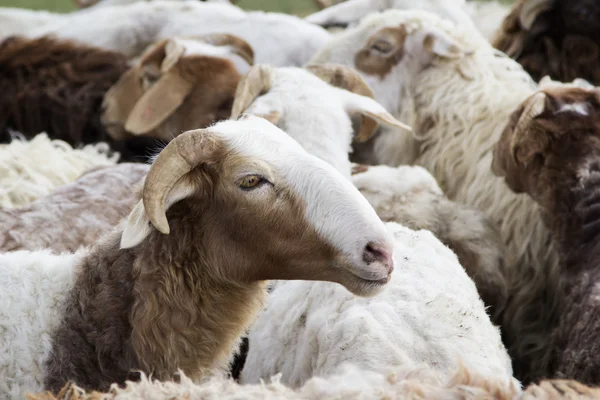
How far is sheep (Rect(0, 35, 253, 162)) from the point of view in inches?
236

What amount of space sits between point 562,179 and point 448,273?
99 centimetres

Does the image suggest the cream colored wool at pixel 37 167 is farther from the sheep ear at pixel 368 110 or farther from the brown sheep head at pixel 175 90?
the sheep ear at pixel 368 110

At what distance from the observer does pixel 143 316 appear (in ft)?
9.91

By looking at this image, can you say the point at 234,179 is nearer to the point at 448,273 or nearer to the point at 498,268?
the point at 448,273

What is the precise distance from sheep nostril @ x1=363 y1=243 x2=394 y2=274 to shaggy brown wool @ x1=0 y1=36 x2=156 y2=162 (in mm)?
3573

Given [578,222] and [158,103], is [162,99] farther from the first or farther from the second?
[578,222]

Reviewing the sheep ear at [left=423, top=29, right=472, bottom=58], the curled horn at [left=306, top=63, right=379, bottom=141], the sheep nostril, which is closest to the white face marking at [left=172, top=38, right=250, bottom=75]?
the sheep ear at [left=423, top=29, right=472, bottom=58]

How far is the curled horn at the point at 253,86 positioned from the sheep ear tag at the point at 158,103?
1.41 m

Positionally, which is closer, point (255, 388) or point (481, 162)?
point (255, 388)

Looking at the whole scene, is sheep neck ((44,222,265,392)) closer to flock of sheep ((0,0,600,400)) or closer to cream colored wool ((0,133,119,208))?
flock of sheep ((0,0,600,400))

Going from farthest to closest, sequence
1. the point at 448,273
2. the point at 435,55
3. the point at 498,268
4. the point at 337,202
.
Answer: the point at 435,55, the point at 498,268, the point at 448,273, the point at 337,202

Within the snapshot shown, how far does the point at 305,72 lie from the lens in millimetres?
4730

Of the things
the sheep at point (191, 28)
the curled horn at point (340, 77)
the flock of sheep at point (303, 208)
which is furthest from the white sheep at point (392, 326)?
the sheep at point (191, 28)

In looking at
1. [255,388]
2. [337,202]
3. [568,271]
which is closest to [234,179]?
[337,202]
